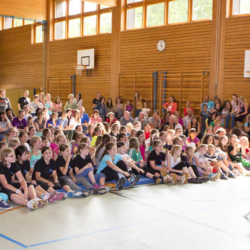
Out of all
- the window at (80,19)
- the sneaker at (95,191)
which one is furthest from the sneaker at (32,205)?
the window at (80,19)

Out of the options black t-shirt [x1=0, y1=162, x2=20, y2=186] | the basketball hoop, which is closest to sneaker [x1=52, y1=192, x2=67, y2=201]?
black t-shirt [x1=0, y1=162, x2=20, y2=186]

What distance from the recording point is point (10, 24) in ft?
73.6

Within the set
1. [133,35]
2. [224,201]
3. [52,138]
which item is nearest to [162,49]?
[133,35]

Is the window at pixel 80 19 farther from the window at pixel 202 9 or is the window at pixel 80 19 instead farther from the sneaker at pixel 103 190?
the sneaker at pixel 103 190

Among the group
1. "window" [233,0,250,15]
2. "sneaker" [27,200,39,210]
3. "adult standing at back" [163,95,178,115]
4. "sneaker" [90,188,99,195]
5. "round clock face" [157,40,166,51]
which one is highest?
"window" [233,0,250,15]

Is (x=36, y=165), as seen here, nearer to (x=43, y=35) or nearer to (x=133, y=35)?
(x=133, y=35)

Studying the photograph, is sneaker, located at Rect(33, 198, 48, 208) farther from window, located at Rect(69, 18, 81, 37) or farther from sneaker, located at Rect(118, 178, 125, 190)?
window, located at Rect(69, 18, 81, 37)

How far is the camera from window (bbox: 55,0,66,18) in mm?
18688

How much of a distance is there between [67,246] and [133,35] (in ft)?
40.4

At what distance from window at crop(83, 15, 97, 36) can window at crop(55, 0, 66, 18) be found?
164 centimetres

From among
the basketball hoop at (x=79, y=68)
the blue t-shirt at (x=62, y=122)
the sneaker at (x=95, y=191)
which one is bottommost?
the sneaker at (x=95, y=191)

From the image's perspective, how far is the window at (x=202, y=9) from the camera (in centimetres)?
1327

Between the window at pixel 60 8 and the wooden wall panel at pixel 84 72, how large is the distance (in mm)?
1332

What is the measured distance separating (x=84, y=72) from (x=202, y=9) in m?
6.50
